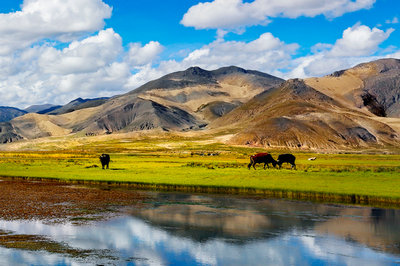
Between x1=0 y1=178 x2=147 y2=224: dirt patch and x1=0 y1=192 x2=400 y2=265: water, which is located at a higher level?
x1=0 y1=178 x2=147 y2=224: dirt patch

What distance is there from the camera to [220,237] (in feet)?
87.7

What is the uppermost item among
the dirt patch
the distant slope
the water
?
the distant slope

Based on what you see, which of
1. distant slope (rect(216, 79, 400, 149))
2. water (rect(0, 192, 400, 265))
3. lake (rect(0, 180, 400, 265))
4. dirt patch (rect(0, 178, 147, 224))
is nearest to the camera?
water (rect(0, 192, 400, 265))

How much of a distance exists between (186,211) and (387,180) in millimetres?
24261

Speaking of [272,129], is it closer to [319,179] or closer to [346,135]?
[346,135]

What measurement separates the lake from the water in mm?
49

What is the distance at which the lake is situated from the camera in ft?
74.1

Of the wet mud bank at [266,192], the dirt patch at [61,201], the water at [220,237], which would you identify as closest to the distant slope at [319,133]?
the wet mud bank at [266,192]

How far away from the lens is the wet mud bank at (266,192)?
3803 centimetres

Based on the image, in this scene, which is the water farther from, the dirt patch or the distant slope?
the distant slope

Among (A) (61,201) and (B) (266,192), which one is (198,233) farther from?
(B) (266,192)

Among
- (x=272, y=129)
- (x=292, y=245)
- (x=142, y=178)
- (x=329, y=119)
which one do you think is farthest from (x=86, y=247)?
A: (x=329, y=119)

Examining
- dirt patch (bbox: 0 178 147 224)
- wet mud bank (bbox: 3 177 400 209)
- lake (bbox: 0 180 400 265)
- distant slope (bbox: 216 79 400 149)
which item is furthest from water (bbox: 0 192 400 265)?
distant slope (bbox: 216 79 400 149)

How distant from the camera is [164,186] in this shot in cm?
4838
